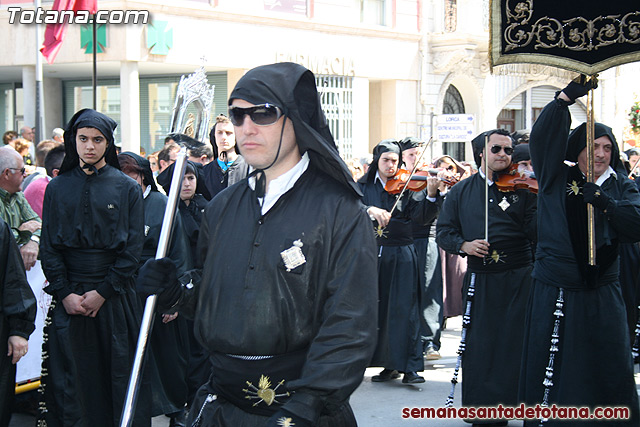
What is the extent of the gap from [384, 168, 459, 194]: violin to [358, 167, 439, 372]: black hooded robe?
0.07 metres

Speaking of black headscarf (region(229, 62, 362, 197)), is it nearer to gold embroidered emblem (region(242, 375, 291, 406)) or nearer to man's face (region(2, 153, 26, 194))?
gold embroidered emblem (region(242, 375, 291, 406))

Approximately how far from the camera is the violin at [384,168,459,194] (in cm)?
785

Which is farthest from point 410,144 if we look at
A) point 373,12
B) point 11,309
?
point 373,12

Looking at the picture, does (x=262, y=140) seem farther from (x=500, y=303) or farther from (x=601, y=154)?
(x=500, y=303)

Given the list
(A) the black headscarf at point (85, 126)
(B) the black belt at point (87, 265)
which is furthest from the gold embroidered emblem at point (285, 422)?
(A) the black headscarf at point (85, 126)

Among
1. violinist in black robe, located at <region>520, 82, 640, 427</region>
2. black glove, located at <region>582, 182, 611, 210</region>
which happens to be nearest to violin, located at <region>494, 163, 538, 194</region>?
violinist in black robe, located at <region>520, 82, 640, 427</region>

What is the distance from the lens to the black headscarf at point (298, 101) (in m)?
3.12

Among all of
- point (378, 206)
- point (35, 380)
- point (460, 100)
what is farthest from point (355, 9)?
point (35, 380)

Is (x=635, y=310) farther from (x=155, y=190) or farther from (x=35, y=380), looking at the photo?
(x=35, y=380)

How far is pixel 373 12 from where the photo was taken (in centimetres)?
2622

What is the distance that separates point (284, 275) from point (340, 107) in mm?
21893

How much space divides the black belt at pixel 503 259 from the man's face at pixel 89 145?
3010 mm

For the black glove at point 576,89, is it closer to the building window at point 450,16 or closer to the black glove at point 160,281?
the black glove at point 160,281

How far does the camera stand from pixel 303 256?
3031 mm
